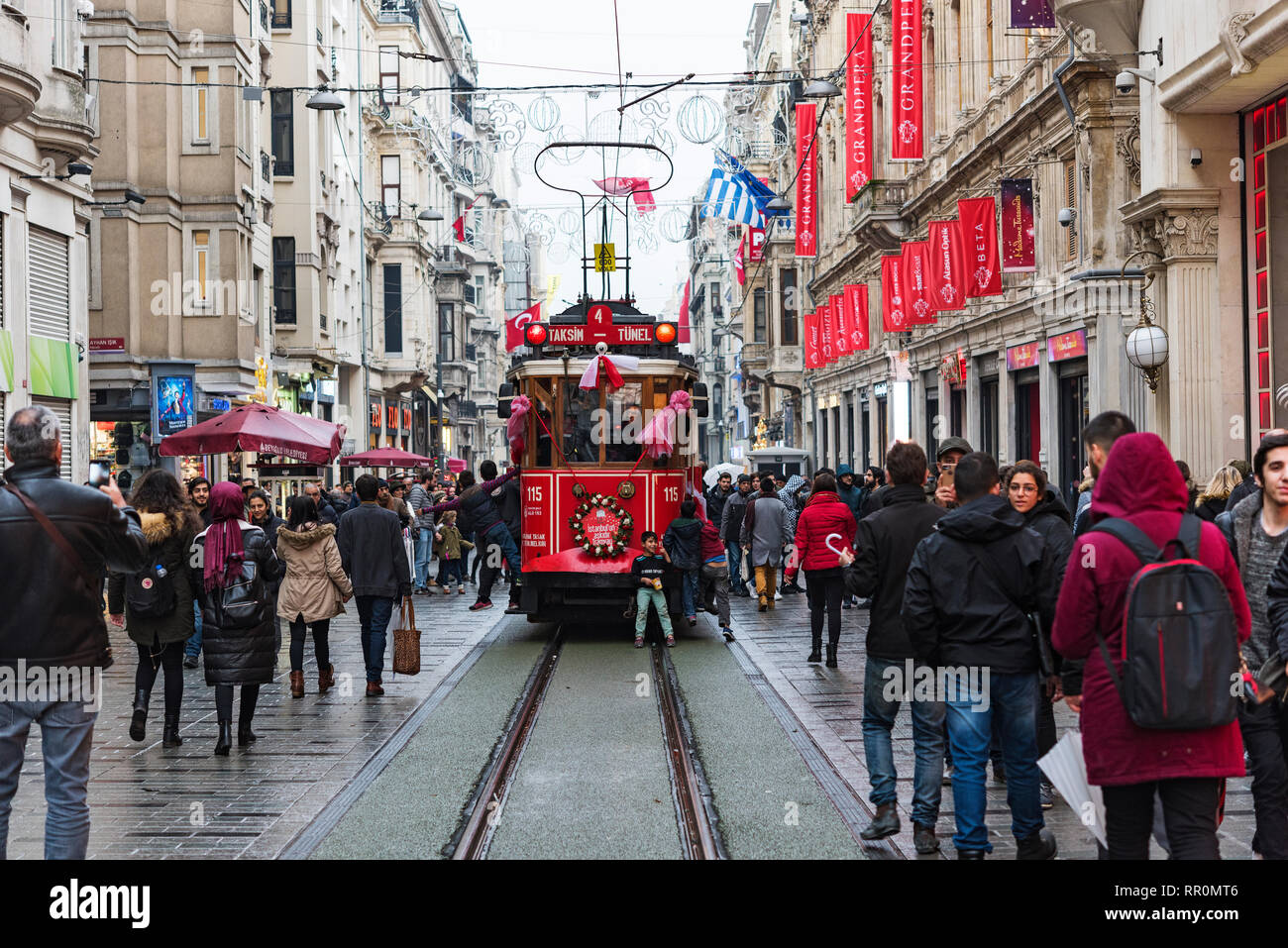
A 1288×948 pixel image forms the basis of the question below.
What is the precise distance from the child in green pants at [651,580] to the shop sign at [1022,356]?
37.4 ft

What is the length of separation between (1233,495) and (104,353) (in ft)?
76.0

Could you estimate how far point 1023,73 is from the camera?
2439 centimetres

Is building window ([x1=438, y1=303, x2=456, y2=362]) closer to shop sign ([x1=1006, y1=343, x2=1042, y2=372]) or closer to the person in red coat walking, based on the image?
shop sign ([x1=1006, y1=343, x2=1042, y2=372])

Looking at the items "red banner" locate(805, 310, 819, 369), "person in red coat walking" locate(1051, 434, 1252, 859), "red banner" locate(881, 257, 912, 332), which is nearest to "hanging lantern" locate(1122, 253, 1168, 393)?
"red banner" locate(881, 257, 912, 332)

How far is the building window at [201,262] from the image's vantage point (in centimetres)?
2936

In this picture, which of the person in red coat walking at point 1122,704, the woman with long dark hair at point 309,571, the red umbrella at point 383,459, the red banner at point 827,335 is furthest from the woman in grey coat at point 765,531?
the red banner at point 827,335

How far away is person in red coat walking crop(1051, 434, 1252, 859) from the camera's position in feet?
15.7

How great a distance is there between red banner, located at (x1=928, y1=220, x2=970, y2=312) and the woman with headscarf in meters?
17.4

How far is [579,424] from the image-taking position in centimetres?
1623

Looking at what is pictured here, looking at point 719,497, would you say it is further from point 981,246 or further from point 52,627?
point 52,627

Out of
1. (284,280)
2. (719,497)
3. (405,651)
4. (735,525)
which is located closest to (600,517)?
(405,651)

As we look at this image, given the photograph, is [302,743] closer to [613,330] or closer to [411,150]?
[613,330]

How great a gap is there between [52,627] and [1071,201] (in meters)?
20.0
